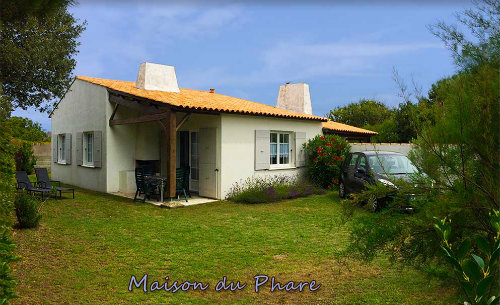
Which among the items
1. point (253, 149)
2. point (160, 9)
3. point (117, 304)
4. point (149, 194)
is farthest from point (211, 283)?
point (253, 149)

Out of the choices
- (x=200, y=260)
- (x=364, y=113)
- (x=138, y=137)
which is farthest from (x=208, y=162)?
(x=364, y=113)

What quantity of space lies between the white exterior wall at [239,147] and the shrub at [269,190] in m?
0.22

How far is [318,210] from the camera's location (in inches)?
428

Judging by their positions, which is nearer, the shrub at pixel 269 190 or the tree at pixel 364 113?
the shrub at pixel 269 190

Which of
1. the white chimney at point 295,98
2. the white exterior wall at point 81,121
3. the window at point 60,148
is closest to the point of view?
the white exterior wall at point 81,121

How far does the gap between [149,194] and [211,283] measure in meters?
7.94

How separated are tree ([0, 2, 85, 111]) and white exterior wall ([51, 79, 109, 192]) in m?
1.53

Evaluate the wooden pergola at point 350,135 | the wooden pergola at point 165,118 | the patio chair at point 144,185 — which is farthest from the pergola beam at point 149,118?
the wooden pergola at point 350,135

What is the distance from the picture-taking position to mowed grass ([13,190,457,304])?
4578mm

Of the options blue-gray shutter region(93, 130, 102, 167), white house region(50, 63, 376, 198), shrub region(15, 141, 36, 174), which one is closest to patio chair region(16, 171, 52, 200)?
white house region(50, 63, 376, 198)

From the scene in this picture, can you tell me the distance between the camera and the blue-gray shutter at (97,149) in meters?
14.9

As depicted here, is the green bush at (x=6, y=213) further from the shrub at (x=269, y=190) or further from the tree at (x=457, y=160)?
the shrub at (x=269, y=190)

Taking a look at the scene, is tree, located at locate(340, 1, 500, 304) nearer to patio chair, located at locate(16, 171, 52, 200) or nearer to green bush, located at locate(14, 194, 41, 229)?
green bush, located at locate(14, 194, 41, 229)

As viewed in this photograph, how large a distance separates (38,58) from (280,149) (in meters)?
→ 8.99
